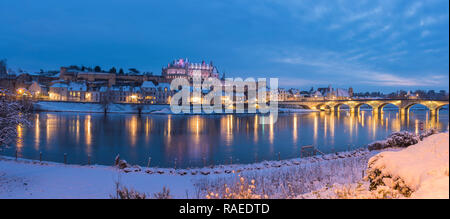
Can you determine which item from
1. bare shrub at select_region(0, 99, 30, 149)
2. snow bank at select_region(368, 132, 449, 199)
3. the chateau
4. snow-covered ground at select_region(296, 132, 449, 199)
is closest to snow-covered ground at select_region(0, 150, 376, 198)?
bare shrub at select_region(0, 99, 30, 149)

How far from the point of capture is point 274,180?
1252cm

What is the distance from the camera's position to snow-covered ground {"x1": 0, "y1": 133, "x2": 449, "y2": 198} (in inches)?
206

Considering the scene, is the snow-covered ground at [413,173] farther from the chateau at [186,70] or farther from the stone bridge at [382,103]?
the chateau at [186,70]

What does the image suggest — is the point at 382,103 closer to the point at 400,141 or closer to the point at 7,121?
the point at 400,141

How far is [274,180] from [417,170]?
7689mm

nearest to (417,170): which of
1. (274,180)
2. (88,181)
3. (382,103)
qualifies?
(274,180)

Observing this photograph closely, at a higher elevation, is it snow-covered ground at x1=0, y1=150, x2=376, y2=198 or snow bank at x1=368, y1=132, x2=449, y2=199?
snow bank at x1=368, y1=132, x2=449, y2=199

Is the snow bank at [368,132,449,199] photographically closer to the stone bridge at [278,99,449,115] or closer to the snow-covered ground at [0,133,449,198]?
the snow-covered ground at [0,133,449,198]

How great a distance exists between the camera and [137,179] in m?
13.1

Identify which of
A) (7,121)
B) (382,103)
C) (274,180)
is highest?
(382,103)
